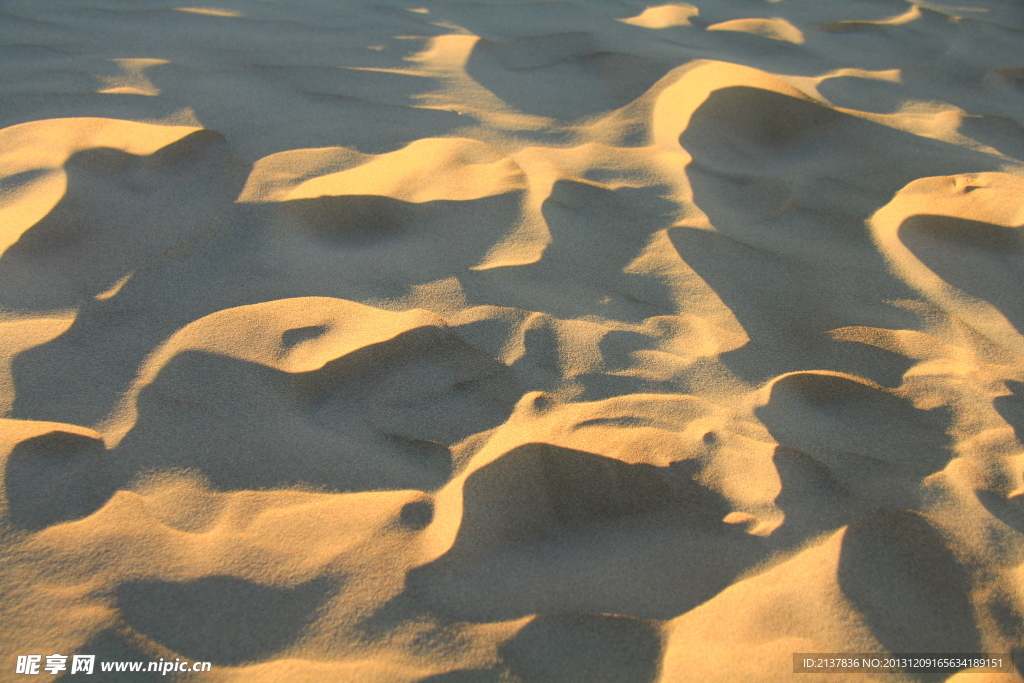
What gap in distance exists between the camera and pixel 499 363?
3.27ft

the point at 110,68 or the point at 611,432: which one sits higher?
the point at 110,68

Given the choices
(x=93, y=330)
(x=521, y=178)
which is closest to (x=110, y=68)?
(x=93, y=330)

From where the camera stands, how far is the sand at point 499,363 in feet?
2.46

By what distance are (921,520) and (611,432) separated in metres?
0.39

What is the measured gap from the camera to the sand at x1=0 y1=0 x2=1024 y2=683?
0.75 m

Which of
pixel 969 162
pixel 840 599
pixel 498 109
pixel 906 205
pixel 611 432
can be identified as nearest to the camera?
pixel 840 599

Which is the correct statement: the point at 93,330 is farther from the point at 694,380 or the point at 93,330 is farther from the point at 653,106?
the point at 653,106

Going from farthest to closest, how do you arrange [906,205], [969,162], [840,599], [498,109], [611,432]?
[498,109] < [969,162] < [906,205] < [611,432] < [840,599]

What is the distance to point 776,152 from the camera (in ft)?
4.75

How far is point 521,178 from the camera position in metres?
1.31

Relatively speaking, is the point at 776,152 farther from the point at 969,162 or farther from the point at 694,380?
the point at 694,380

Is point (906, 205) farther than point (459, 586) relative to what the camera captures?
Yes

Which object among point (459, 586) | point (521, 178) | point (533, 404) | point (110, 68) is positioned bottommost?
point (459, 586)

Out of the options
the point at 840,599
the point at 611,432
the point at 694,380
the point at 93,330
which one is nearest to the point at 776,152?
the point at 694,380
